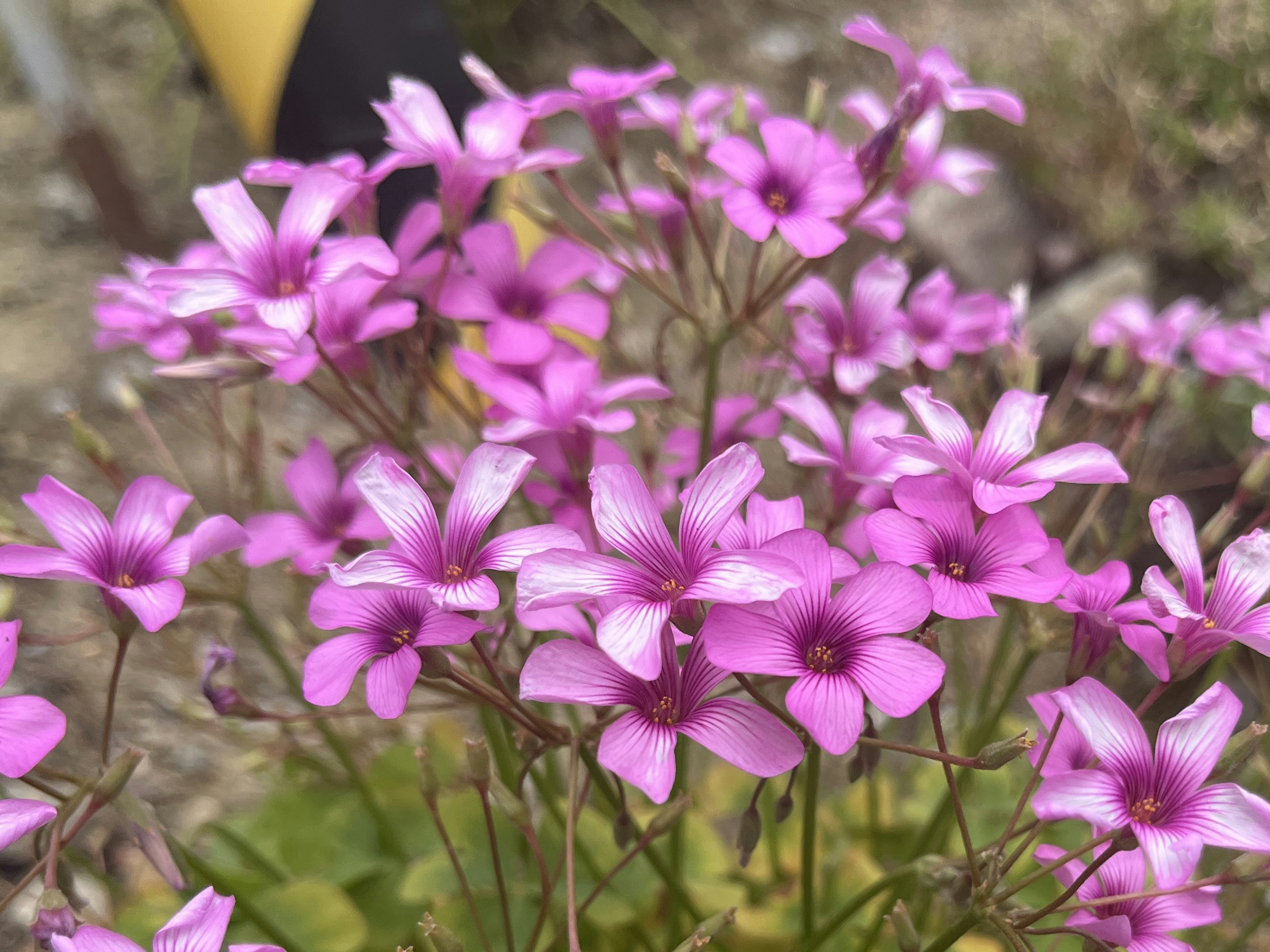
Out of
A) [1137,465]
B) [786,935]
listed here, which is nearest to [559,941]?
[786,935]

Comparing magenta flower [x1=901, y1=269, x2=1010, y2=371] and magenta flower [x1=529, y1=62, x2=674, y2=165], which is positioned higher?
magenta flower [x1=529, y1=62, x2=674, y2=165]

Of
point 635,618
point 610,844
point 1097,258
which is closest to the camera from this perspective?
point 635,618

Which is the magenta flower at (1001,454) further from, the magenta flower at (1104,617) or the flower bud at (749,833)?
the flower bud at (749,833)

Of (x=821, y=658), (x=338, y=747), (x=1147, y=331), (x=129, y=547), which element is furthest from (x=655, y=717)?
(x=1147, y=331)

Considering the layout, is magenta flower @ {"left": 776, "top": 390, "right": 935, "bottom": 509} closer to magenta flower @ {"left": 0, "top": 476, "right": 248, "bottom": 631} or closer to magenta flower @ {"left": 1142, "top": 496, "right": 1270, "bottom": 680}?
magenta flower @ {"left": 1142, "top": 496, "right": 1270, "bottom": 680}

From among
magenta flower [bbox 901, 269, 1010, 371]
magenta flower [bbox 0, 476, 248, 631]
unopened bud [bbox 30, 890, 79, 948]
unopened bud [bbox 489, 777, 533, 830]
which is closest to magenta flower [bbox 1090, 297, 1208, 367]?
magenta flower [bbox 901, 269, 1010, 371]

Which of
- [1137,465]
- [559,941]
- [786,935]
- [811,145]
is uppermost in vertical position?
[811,145]

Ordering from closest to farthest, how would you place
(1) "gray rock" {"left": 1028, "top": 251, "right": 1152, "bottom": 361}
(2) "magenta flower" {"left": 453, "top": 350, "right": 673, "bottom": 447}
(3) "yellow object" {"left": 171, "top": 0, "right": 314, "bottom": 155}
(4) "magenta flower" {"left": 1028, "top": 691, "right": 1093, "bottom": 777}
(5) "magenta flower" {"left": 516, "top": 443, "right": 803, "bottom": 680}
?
(5) "magenta flower" {"left": 516, "top": 443, "right": 803, "bottom": 680} < (4) "magenta flower" {"left": 1028, "top": 691, "right": 1093, "bottom": 777} < (2) "magenta flower" {"left": 453, "top": 350, "right": 673, "bottom": 447} < (3) "yellow object" {"left": 171, "top": 0, "right": 314, "bottom": 155} < (1) "gray rock" {"left": 1028, "top": 251, "right": 1152, "bottom": 361}

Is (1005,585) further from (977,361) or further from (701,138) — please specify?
(701,138)
